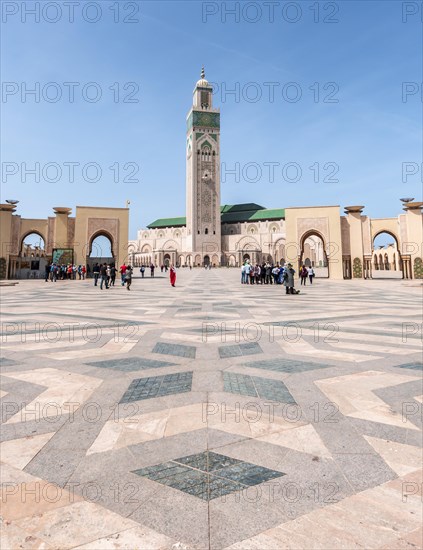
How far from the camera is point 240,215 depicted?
255 ft

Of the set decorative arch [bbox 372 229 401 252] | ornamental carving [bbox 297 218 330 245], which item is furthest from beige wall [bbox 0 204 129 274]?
decorative arch [bbox 372 229 401 252]

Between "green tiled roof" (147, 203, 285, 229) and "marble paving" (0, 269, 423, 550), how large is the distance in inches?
2778

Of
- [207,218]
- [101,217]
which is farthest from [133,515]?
[207,218]

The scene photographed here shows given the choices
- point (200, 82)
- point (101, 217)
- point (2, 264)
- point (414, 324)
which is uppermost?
point (200, 82)

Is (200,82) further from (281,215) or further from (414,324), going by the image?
(414,324)

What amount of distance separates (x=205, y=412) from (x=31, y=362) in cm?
209

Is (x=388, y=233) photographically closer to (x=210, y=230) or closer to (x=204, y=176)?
(x=210, y=230)

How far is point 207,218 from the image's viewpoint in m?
67.7

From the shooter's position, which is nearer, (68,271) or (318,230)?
(68,271)

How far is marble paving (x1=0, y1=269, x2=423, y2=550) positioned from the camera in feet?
3.95

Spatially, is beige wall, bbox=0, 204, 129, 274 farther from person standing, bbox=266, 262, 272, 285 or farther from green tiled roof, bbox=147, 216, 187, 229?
green tiled roof, bbox=147, 216, 187, 229

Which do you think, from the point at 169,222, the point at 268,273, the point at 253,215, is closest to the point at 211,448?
the point at 268,273

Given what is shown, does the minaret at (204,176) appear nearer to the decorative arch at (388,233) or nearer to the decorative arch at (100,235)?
the decorative arch at (100,235)

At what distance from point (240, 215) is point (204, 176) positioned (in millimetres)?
14843
